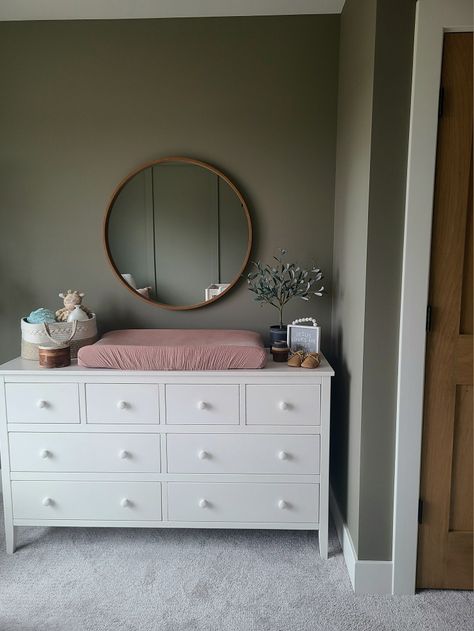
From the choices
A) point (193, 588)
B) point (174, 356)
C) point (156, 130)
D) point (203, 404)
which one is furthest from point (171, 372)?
point (156, 130)

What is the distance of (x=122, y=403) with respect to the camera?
5.88 feet

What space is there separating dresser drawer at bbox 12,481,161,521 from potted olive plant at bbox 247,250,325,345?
925mm

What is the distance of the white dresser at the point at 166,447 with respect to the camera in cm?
178

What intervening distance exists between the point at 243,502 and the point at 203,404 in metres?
0.48

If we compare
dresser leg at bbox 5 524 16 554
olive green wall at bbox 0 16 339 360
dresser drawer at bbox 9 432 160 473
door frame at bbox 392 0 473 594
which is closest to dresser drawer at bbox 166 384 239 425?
dresser drawer at bbox 9 432 160 473

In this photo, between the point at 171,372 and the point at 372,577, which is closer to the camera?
the point at 372,577

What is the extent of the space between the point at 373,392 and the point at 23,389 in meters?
1.49

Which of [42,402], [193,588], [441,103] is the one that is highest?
[441,103]

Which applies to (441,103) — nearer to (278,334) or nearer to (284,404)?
(278,334)

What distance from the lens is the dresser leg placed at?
1.88 metres

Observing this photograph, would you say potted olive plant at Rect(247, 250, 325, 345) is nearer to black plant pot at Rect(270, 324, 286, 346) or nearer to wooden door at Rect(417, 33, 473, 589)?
black plant pot at Rect(270, 324, 286, 346)

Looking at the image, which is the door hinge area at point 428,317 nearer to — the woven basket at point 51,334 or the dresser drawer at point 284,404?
the dresser drawer at point 284,404

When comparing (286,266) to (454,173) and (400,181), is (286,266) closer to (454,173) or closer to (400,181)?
(400,181)

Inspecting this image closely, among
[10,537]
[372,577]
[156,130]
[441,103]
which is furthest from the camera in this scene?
[156,130]
